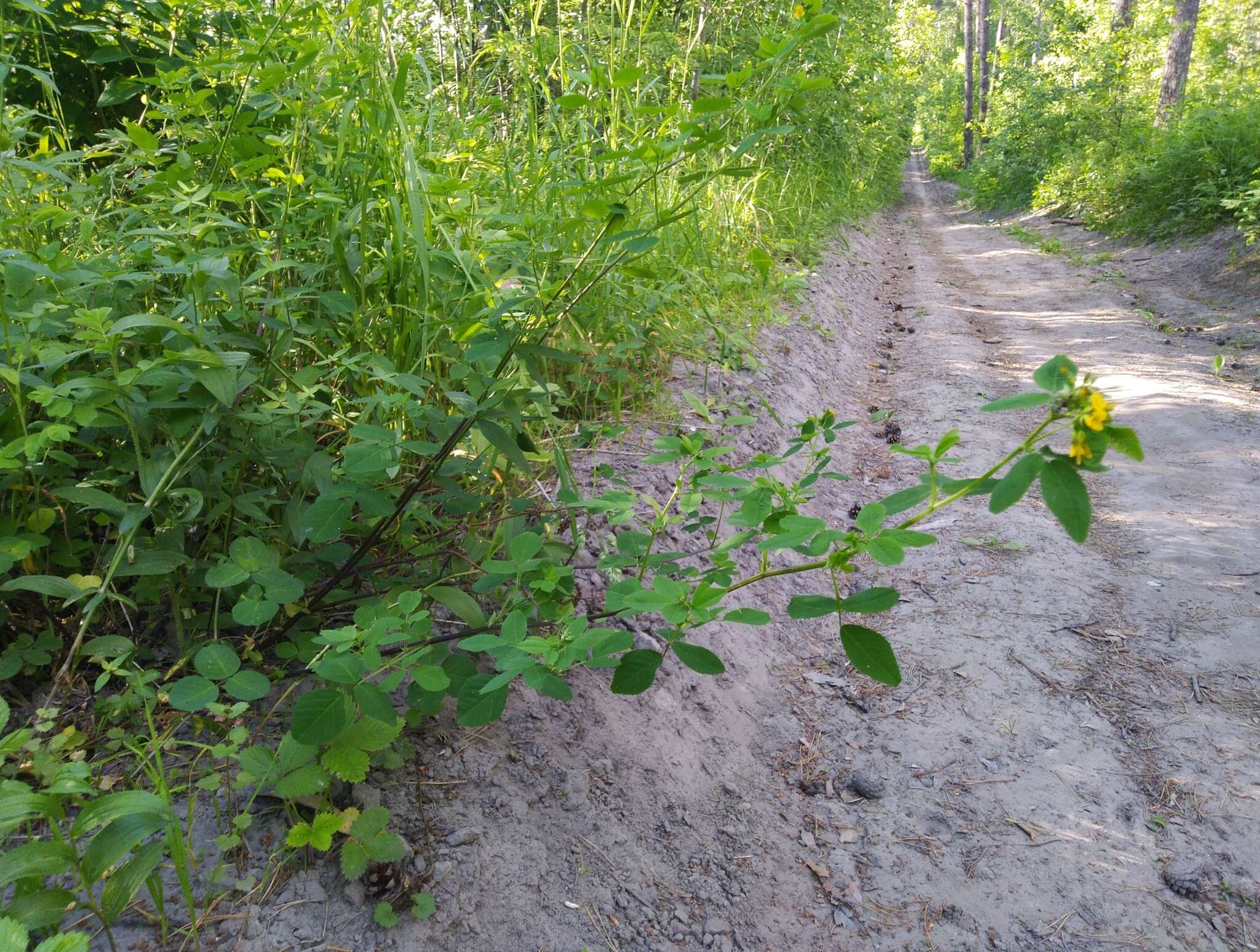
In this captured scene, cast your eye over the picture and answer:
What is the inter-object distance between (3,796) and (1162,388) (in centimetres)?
551

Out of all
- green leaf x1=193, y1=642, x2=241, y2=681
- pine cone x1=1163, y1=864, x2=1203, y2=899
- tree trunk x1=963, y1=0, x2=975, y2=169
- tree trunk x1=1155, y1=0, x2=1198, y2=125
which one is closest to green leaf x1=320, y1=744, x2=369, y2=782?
green leaf x1=193, y1=642, x2=241, y2=681

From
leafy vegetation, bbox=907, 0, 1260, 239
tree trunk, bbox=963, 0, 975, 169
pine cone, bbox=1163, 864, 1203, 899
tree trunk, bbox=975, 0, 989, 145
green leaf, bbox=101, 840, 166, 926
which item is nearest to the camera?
green leaf, bbox=101, 840, 166, 926

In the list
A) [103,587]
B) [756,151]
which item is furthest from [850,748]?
[756,151]

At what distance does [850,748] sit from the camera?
2.05m

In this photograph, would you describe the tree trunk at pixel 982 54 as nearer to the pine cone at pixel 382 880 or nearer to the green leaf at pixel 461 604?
the green leaf at pixel 461 604

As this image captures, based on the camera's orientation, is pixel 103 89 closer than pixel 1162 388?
Yes

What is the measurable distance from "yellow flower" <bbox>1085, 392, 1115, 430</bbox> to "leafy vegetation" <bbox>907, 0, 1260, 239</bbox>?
8207 mm

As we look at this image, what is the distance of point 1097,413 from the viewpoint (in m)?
0.87

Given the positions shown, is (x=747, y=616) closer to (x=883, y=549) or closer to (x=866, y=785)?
(x=883, y=549)

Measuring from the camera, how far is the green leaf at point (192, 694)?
46.4 inches

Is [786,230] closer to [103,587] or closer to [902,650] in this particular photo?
[902,650]

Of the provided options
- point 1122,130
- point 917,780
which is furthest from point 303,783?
point 1122,130

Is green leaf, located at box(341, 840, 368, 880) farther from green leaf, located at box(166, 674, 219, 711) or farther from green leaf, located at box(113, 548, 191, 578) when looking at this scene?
green leaf, located at box(113, 548, 191, 578)

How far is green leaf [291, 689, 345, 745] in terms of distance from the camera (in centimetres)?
116
